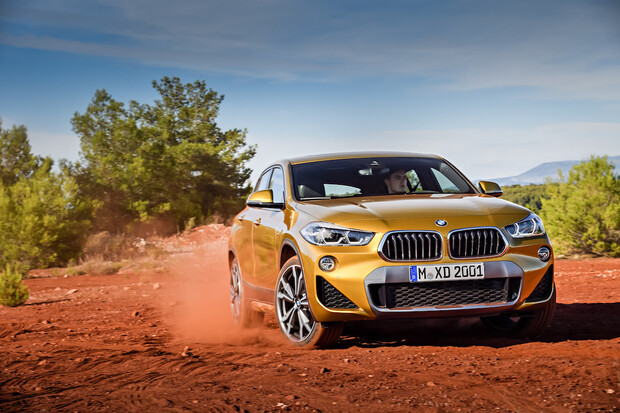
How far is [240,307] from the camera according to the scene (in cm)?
820

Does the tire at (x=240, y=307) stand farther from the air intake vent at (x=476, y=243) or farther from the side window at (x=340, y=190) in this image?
the air intake vent at (x=476, y=243)

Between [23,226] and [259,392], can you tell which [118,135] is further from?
[259,392]

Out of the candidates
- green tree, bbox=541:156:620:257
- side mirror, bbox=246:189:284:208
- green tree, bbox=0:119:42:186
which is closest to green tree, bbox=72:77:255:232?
green tree, bbox=0:119:42:186

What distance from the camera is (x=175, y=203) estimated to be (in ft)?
128

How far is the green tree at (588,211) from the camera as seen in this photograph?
19906 millimetres

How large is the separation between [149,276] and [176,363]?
1433 cm

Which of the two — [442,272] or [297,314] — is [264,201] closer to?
[297,314]

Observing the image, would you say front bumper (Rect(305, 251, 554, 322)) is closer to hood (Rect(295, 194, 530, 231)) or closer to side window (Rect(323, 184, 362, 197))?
hood (Rect(295, 194, 530, 231))

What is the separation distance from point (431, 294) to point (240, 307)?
317cm

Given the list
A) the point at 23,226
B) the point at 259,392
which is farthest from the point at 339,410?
the point at 23,226

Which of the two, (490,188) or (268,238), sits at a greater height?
(490,188)

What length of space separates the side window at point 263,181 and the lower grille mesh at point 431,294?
3.15 metres

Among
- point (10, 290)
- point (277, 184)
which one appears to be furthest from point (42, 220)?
point (277, 184)

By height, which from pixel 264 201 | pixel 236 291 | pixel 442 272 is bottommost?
pixel 236 291
